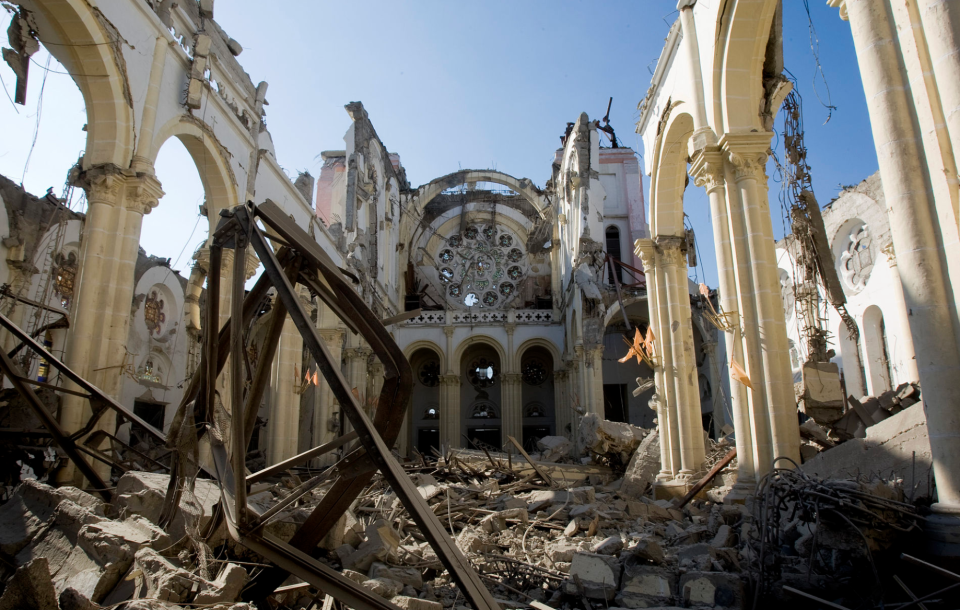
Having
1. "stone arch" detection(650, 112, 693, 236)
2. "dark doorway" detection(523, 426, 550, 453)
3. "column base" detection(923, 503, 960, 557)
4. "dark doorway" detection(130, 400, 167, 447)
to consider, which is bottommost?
"column base" detection(923, 503, 960, 557)

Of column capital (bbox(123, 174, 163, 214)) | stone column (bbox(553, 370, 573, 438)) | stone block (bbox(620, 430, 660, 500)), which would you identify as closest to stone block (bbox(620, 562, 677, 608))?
stone block (bbox(620, 430, 660, 500))

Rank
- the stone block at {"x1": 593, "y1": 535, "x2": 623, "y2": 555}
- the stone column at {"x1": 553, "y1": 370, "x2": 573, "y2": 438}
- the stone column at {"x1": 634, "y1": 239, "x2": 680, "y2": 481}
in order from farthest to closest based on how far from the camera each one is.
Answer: the stone column at {"x1": 553, "y1": 370, "x2": 573, "y2": 438} < the stone column at {"x1": 634, "y1": 239, "x2": 680, "y2": 481} < the stone block at {"x1": 593, "y1": 535, "x2": 623, "y2": 555}

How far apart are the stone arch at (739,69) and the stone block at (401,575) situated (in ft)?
20.3

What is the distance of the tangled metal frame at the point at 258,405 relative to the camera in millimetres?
2861

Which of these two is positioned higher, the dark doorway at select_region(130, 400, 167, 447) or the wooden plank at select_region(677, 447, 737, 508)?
the dark doorway at select_region(130, 400, 167, 447)

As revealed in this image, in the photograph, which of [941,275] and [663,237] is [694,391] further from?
[941,275]

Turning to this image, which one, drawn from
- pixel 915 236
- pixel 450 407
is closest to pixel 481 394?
pixel 450 407

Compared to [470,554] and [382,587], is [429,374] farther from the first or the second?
[382,587]

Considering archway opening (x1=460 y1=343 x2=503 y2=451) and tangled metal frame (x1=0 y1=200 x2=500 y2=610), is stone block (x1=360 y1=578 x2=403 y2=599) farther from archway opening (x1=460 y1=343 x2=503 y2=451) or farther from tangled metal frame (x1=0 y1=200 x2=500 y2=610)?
archway opening (x1=460 y1=343 x2=503 y2=451)

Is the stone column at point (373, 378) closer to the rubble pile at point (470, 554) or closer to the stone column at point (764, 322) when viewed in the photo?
the rubble pile at point (470, 554)

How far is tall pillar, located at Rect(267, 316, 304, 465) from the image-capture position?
546 inches

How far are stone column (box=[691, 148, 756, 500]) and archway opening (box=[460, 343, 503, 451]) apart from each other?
19013 mm

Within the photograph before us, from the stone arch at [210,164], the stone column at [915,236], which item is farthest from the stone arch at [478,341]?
the stone column at [915,236]

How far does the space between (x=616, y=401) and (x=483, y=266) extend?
9003 millimetres
